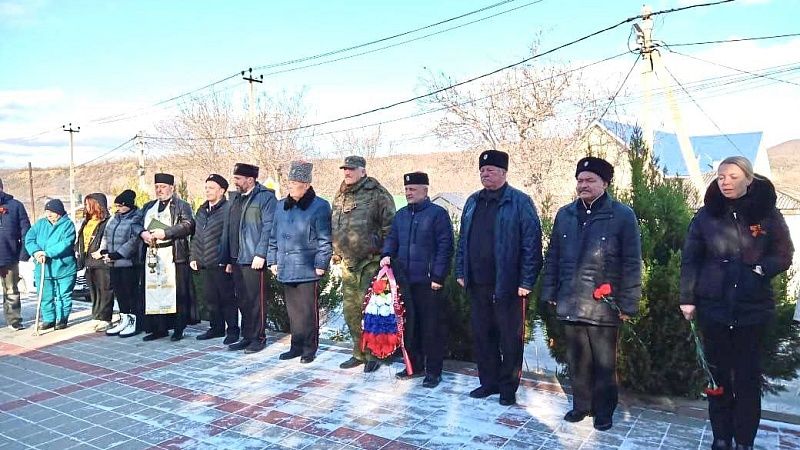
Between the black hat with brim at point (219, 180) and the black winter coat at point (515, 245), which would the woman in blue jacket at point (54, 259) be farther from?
the black winter coat at point (515, 245)

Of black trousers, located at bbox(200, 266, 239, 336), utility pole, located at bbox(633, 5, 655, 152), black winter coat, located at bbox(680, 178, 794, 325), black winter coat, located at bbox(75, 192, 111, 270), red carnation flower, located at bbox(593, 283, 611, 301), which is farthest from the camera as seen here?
utility pole, located at bbox(633, 5, 655, 152)

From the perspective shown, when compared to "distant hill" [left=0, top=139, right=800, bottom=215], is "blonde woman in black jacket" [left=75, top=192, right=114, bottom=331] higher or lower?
lower

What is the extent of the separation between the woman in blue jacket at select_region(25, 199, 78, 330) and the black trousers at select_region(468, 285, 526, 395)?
5.59 metres

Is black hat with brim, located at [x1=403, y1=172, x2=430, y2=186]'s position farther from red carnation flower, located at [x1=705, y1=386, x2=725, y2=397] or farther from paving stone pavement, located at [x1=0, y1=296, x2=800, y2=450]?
red carnation flower, located at [x1=705, y1=386, x2=725, y2=397]

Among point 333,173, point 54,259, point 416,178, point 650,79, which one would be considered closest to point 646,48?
point 650,79

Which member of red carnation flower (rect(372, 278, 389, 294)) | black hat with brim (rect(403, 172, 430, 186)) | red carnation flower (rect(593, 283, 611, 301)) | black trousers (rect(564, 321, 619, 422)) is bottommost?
black trousers (rect(564, 321, 619, 422))

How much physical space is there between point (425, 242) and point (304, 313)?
5.25 ft

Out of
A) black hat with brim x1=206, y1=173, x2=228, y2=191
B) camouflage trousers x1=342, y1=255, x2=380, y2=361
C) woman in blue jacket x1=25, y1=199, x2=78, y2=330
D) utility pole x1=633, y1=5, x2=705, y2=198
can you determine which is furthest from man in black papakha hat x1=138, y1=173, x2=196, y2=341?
utility pole x1=633, y1=5, x2=705, y2=198

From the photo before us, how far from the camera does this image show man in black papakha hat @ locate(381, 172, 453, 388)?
485cm

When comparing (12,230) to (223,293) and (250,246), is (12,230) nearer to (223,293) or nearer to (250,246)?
(223,293)

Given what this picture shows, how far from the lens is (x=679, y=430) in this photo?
3.78m

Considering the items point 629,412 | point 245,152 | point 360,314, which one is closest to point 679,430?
point 629,412

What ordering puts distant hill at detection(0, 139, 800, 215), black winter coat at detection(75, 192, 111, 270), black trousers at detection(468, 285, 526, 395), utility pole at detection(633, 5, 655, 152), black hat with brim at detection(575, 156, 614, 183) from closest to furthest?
black hat with brim at detection(575, 156, 614, 183)
black trousers at detection(468, 285, 526, 395)
black winter coat at detection(75, 192, 111, 270)
utility pole at detection(633, 5, 655, 152)
distant hill at detection(0, 139, 800, 215)

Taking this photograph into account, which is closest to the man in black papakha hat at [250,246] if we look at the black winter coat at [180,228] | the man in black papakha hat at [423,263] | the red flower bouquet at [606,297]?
the black winter coat at [180,228]
